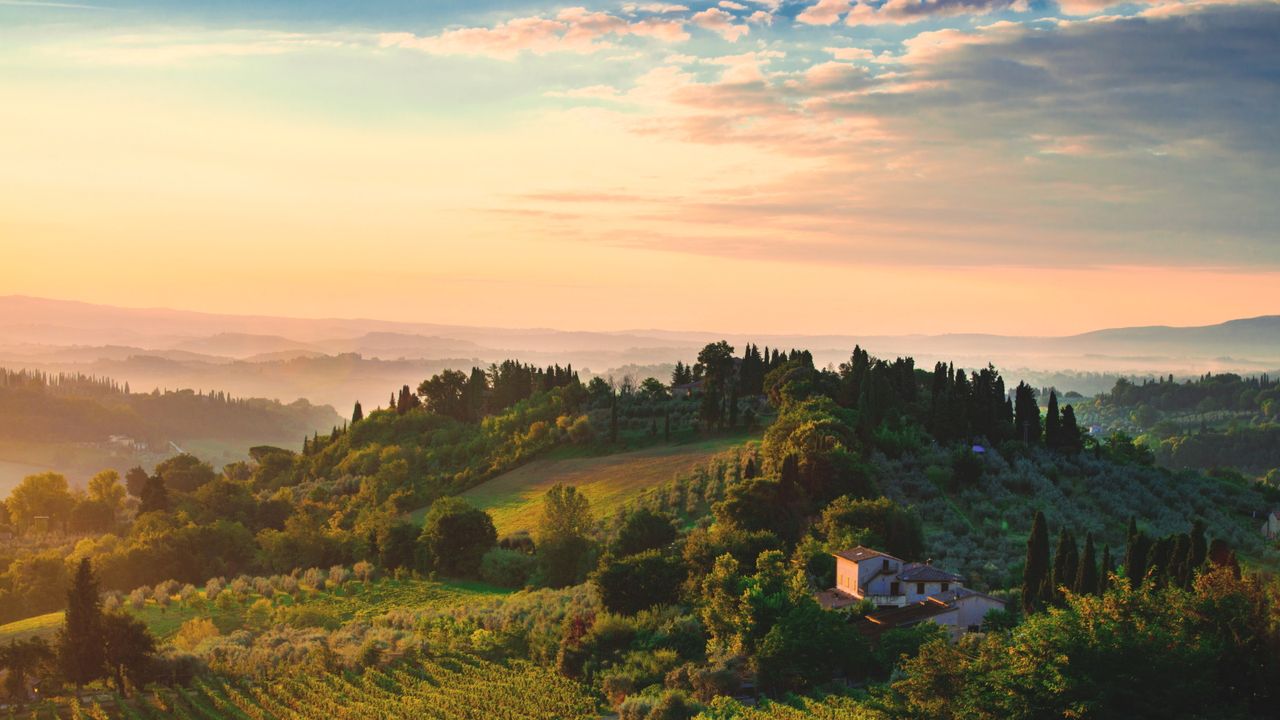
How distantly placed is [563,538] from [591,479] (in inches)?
800

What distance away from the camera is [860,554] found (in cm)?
5003

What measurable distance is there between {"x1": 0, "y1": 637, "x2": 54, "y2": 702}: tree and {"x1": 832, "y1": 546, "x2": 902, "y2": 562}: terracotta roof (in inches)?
1349

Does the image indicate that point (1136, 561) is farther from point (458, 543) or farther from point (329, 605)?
point (329, 605)

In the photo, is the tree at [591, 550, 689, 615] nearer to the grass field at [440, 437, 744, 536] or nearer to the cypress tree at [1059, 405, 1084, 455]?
the grass field at [440, 437, 744, 536]

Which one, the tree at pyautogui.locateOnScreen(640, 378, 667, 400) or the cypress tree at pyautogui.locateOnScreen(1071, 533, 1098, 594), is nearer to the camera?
the cypress tree at pyautogui.locateOnScreen(1071, 533, 1098, 594)

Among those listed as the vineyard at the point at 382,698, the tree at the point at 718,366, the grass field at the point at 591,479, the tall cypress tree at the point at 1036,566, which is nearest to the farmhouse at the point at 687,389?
the tree at the point at 718,366

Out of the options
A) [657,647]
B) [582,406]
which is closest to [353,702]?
[657,647]

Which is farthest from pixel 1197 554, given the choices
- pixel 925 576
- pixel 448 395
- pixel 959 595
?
pixel 448 395

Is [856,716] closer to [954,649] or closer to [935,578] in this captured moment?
[954,649]

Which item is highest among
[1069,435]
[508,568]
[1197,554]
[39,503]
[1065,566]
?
[1069,435]

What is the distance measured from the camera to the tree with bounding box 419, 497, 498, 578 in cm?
7225

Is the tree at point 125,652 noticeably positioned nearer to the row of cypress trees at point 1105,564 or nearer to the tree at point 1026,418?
the row of cypress trees at point 1105,564

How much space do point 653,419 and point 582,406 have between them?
11.1m

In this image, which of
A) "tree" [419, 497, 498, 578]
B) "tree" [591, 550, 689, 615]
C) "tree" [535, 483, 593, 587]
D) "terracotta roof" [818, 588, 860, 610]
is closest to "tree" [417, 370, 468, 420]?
"tree" [419, 497, 498, 578]
